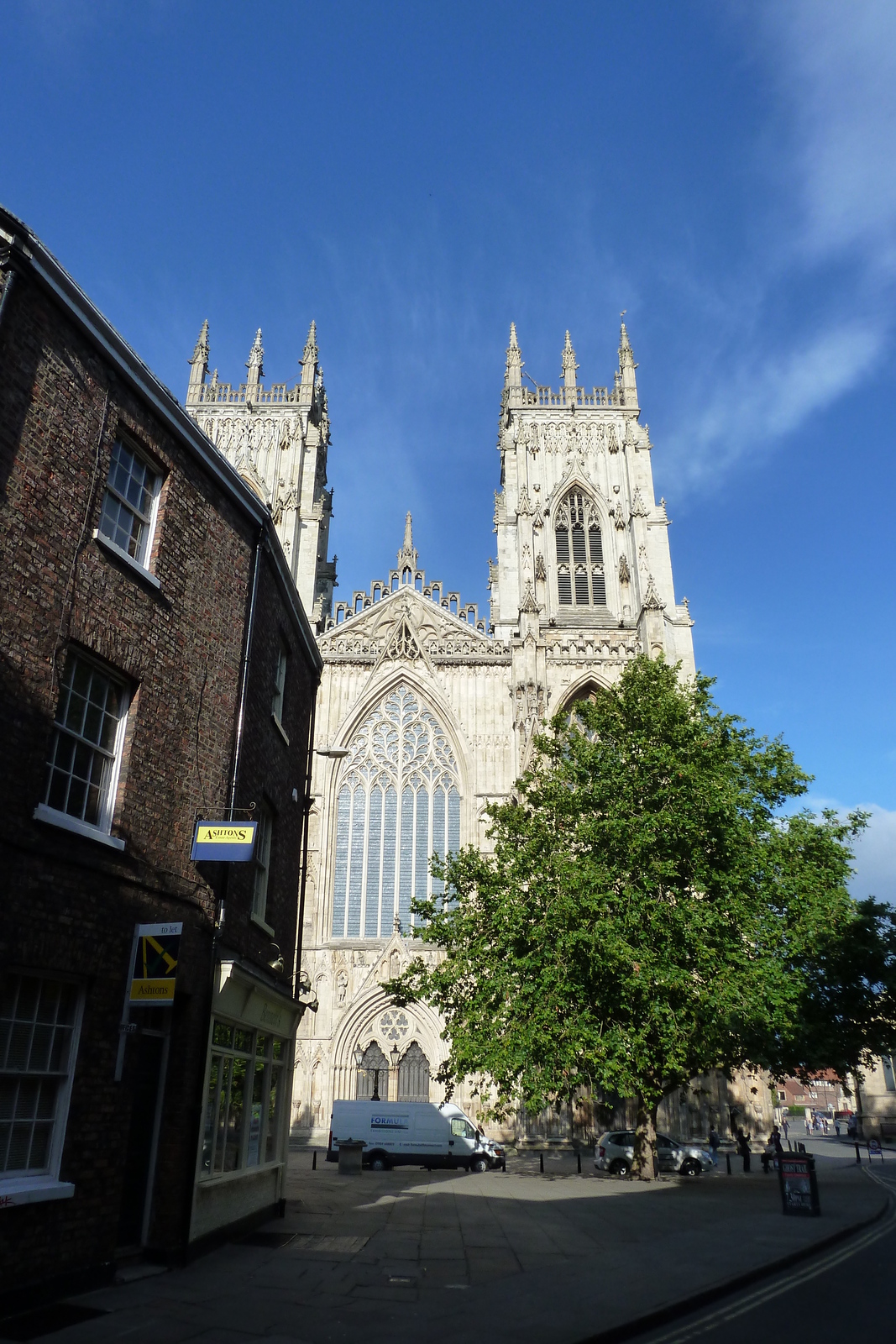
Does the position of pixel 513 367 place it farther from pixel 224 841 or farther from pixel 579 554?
pixel 224 841

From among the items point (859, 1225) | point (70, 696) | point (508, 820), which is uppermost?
point (508, 820)

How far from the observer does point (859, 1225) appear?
1411cm

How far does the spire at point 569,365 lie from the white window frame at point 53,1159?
41910 mm

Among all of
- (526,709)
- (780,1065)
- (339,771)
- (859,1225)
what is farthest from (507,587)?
(859,1225)

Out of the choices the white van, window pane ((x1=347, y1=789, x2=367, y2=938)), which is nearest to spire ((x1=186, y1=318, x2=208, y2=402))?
window pane ((x1=347, y1=789, x2=367, y2=938))

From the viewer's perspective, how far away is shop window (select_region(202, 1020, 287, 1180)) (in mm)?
10609

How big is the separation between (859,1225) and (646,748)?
966cm

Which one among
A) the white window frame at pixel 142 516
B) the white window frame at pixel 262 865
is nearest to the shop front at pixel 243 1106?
the white window frame at pixel 262 865

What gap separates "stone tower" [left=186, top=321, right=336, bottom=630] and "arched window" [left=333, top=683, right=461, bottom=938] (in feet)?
21.1

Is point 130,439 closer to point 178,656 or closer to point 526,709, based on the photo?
point 178,656

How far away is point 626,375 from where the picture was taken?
150 feet

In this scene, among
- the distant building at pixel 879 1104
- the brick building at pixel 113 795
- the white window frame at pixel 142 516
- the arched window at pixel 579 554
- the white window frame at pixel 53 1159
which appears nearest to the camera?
the white window frame at pixel 53 1159

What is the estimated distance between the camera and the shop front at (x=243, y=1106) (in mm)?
10344

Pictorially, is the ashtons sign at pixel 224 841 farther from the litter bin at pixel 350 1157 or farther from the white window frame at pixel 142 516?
the litter bin at pixel 350 1157
